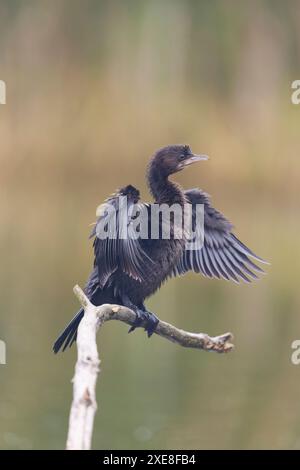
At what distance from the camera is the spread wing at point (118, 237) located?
4.88m

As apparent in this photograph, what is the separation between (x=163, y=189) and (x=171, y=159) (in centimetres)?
18

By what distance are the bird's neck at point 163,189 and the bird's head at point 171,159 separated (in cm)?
3

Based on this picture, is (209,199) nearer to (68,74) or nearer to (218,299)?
(218,299)

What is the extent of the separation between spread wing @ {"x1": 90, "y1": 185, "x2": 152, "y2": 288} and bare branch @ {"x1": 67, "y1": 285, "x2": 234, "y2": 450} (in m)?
0.22

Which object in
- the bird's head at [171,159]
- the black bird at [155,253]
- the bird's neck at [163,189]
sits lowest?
the black bird at [155,253]

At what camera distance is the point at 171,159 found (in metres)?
5.59

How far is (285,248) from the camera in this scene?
14891 millimetres

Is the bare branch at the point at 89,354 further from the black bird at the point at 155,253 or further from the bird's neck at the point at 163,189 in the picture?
the bird's neck at the point at 163,189

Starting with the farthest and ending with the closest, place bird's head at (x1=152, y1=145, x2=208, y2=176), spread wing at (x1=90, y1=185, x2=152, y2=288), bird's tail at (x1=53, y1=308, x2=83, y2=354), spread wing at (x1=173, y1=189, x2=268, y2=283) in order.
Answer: spread wing at (x1=173, y1=189, x2=268, y2=283), bird's head at (x1=152, y1=145, x2=208, y2=176), bird's tail at (x1=53, y1=308, x2=83, y2=354), spread wing at (x1=90, y1=185, x2=152, y2=288)

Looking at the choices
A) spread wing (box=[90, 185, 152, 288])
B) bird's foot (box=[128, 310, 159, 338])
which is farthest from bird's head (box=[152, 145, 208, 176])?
bird's foot (box=[128, 310, 159, 338])

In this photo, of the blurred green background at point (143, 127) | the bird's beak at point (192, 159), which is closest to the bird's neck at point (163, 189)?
the bird's beak at point (192, 159)

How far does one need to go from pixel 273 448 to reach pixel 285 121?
15.0 metres

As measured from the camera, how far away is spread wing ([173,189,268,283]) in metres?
5.86

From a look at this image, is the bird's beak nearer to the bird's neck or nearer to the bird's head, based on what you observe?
the bird's head
